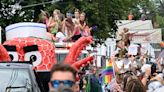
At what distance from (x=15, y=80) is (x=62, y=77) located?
461 cm

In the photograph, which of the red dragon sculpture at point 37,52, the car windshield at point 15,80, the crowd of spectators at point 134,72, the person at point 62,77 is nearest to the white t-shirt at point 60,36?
the crowd of spectators at point 134,72

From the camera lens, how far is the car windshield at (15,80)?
8.42 metres

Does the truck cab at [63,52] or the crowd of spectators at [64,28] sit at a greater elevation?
the crowd of spectators at [64,28]

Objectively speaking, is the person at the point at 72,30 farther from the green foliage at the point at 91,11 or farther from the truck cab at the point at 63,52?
the green foliage at the point at 91,11

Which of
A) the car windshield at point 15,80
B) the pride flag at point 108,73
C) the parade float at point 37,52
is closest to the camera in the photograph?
the car windshield at point 15,80

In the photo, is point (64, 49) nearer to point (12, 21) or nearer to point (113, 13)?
point (12, 21)

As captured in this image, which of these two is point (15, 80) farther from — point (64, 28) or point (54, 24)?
point (64, 28)

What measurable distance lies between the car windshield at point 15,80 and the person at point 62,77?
4.19m

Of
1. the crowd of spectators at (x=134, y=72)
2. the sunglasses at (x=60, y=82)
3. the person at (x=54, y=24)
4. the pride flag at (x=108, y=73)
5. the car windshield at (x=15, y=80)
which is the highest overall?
the sunglasses at (x=60, y=82)

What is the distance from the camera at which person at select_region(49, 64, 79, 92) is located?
4.14 meters

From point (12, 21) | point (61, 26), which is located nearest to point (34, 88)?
point (61, 26)

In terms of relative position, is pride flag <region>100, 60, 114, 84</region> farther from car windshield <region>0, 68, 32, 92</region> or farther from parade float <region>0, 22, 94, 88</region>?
car windshield <region>0, 68, 32, 92</region>

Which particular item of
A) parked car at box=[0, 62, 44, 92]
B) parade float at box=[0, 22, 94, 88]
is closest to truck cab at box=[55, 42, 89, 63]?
parade float at box=[0, 22, 94, 88]

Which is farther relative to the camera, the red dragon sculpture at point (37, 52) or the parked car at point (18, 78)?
the red dragon sculpture at point (37, 52)
